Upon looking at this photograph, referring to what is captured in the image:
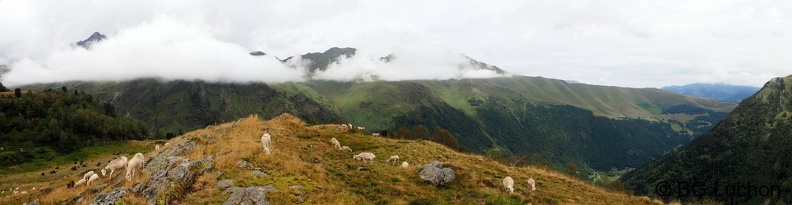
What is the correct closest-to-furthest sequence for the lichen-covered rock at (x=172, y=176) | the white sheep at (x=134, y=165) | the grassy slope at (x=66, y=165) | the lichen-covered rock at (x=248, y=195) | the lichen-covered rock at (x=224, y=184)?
the lichen-covered rock at (x=248, y=195) < the lichen-covered rock at (x=172, y=176) < the lichen-covered rock at (x=224, y=184) < the white sheep at (x=134, y=165) < the grassy slope at (x=66, y=165)

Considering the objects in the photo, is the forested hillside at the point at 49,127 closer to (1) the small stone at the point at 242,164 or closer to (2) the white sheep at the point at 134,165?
(2) the white sheep at the point at 134,165

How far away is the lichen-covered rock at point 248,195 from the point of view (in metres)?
18.2

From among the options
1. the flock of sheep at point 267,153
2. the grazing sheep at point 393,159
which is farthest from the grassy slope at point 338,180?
the grazing sheep at point 393,159

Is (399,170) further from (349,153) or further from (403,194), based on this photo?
(349,153)

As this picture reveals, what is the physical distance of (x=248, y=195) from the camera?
18.8 metres

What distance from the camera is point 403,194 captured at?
25.0 metres

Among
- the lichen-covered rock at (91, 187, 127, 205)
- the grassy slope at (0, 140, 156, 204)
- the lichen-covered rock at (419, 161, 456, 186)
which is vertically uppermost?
the lichen-covered rock at (91, 187, 127, 205)

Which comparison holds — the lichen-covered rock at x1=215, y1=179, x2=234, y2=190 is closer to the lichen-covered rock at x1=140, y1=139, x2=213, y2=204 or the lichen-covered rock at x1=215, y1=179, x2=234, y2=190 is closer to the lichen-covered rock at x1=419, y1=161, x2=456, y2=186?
the lichen-covered rock at x1=140, y1=139, x2=213, y2=204

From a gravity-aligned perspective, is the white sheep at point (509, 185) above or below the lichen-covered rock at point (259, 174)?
below

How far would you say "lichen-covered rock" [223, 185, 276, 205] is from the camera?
18203mm

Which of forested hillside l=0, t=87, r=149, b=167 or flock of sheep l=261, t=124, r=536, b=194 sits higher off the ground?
flock of sheep l=261, t=124, r=536, b=194

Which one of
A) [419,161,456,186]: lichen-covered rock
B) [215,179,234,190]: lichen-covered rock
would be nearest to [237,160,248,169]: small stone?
[215,179,234,190]: lichen-covered rock

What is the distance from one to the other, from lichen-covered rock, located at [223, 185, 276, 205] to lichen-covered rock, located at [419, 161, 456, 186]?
1194 cm

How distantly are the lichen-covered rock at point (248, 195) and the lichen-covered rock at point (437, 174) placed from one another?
1194cm
